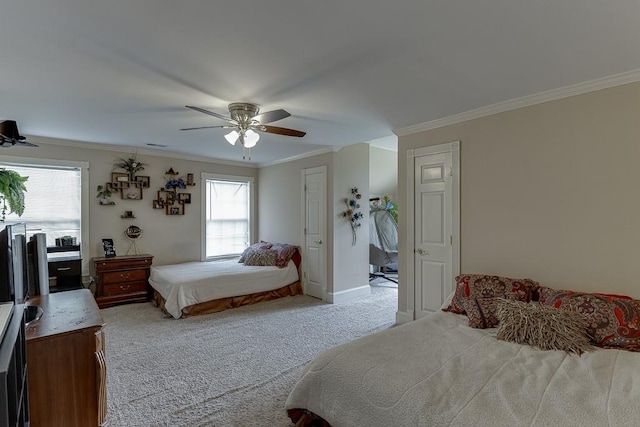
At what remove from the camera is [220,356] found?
Answer: 10.0 feet

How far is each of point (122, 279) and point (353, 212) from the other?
357cm

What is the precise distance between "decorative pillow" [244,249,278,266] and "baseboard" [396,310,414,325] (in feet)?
7.16

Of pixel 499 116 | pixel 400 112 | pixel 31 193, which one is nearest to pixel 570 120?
pixel 499 116

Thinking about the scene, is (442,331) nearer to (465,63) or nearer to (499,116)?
(465,63)

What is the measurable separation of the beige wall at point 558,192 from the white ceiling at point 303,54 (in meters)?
0.28

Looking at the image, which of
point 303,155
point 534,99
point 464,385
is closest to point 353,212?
point 303,155

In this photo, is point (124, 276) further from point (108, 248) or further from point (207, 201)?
point (207, 201)

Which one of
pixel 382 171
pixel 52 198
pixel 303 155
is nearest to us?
pixel 52 198

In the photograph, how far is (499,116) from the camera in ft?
10.0

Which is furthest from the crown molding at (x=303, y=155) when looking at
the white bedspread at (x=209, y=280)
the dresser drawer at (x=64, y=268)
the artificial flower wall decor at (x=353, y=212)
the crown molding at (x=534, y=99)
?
the dresser drawer at (x=64, y=268)

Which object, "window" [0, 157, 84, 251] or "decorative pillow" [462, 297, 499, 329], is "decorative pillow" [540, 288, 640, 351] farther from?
"window" [0, 157, 84, 251]

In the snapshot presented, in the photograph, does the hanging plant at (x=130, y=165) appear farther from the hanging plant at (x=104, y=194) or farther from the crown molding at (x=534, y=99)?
the crown molding at (x=534, y=99)

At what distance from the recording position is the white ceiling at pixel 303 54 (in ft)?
5.38

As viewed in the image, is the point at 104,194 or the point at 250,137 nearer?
the point at 250,137
